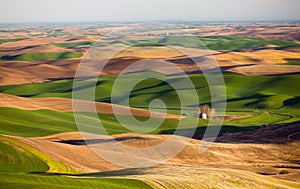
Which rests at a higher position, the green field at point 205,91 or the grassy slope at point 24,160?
the grassy slope at point 24,160

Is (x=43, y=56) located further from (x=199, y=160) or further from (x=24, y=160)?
(x=24, y=160)

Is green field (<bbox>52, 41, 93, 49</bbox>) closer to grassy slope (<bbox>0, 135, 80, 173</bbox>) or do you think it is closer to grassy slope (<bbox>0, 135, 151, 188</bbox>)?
grassy slope (<bbox>0, 135, 80, 173</bbox>)

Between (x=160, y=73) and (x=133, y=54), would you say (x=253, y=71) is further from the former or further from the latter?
(x=133, y=54)

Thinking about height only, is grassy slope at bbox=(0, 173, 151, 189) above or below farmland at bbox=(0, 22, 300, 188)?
above

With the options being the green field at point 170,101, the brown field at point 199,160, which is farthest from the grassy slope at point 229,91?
the brown field at point 199,160

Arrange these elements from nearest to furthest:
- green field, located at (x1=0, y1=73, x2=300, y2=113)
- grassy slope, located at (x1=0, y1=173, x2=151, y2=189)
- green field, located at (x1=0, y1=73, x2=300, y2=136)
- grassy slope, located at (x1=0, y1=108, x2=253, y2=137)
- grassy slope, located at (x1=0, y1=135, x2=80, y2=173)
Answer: grassy slope, located at (x1=0, y1=173, x2=151, y2=189)
grassy slope, located at (x1=0, y1=135, x2=80, y2=173)
grassy slope, located at (x1=0, y1=108, x2=253, y2=137)
green field, located at (x1=0, y1=73, x2=300, y2=136)
green field, located at (x1=0, y1=73, x2=300, y2=113)

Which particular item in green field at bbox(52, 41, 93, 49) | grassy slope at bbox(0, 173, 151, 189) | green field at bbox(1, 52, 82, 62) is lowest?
green field at bbox(1, 52, 82, 62)

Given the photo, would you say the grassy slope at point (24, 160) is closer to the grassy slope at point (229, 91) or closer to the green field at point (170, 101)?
the green field at point (170, 101)

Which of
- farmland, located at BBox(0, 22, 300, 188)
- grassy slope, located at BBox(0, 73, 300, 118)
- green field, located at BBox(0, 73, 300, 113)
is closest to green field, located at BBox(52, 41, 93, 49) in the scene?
farmland, located at BBox(0, 22, 300, 188)

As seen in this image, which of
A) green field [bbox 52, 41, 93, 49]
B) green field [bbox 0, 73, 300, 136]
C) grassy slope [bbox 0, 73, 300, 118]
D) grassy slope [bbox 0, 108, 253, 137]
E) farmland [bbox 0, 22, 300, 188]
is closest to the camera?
farmland [bbox 0, 22, 300, 188]
